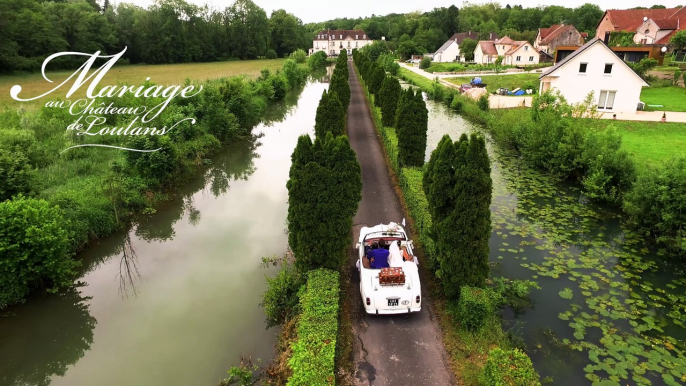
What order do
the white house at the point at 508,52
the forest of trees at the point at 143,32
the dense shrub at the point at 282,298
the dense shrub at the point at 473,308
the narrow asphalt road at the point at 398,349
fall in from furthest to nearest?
1. the white house at the point at 508,52
2. the forest of trees at the point at 143,32
3. the dense shrub at the point at 282,298
4. the dense shrub at the point at 473,308
5. the narrow asphalt road at the point at 398,349

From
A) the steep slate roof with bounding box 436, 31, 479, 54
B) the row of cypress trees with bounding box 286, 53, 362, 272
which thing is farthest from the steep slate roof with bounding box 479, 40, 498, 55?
the row of cypress trees with bounding box 286, 53, 362, 272

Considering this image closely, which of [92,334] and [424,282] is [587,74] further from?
[92,334]

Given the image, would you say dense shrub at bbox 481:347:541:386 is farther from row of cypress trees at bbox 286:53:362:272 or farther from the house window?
the house window

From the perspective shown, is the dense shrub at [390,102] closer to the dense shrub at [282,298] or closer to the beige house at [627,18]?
the dense shrub at [282,298]

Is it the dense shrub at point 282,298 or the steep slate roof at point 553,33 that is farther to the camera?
the steep slate roof at point 553,33

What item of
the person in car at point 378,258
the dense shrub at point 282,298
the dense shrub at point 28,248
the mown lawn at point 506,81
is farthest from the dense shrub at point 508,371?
the mown lawn at point 506,81

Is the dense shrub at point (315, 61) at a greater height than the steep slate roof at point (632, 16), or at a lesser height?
lesser

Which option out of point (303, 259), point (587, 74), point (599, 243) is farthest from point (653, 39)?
point (303, 259)
